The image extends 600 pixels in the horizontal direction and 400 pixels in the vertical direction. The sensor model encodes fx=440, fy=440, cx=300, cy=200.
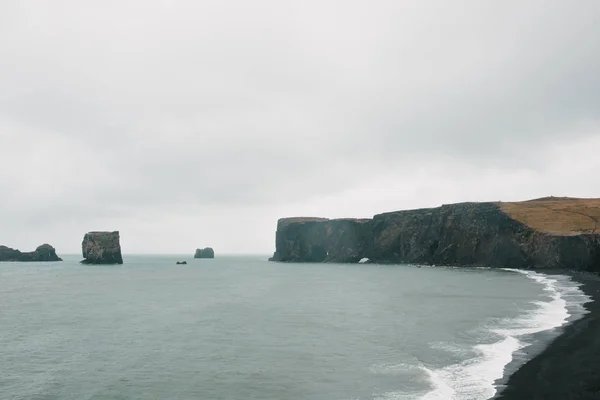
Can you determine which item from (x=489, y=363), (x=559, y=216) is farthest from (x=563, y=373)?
(x=559, y=216)

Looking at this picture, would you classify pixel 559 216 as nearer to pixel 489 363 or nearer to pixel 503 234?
pixel 503 234

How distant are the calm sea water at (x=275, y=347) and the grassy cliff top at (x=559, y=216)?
214ft

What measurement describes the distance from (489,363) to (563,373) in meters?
4.48

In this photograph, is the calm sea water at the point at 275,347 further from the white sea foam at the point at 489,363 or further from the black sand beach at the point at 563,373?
the black sand beach at the point at 563,373

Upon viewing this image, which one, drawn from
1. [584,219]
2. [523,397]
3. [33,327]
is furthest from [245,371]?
[584,219]

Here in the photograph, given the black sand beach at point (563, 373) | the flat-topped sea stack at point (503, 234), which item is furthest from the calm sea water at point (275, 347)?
the flat-topped sea stack at point (503, 234)

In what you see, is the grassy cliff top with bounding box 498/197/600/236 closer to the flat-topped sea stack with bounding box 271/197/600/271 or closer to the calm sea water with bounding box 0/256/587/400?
the flat-topped sea stack with bounding box 271/197/600/271

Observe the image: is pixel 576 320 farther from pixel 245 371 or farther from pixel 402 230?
pixel 402 230

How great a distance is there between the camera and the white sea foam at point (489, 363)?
22.3m

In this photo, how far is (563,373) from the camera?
79.5ft

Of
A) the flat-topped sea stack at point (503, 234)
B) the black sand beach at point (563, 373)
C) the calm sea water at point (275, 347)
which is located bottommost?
the calm sea water at point (275, 347)

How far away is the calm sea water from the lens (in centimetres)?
2442

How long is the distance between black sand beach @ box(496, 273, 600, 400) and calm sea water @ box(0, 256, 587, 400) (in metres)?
1.22

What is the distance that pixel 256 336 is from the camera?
3891 cm
